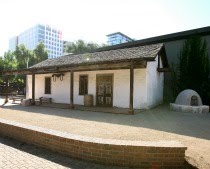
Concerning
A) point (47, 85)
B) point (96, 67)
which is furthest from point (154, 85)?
point (47, 85)

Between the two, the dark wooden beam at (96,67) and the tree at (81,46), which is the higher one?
the tree at (81,46)

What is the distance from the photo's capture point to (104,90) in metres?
14.1

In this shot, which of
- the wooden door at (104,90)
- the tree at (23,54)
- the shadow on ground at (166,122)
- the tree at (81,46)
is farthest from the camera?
the tree at (81,46)

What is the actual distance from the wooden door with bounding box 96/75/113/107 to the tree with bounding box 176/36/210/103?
5.18 metres

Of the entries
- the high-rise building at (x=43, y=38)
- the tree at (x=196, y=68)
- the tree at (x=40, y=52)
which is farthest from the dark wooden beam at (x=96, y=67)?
the high-rise building at (x=43, y=38)

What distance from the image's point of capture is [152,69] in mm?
13016

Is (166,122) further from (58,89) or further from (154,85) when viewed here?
(58,89)

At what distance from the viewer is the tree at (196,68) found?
1391cm

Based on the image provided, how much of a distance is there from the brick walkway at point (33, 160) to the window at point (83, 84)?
33.6 feet

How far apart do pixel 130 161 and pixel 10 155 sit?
2.60 metres

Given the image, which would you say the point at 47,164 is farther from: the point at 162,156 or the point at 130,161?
the point at 162,156

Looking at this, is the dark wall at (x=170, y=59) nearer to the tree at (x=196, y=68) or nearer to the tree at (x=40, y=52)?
the tree at (x=196, y=68)

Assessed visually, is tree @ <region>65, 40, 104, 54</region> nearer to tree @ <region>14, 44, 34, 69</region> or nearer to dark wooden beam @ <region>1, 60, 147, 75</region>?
tree @ <region>14, 44, 34, 69</region>

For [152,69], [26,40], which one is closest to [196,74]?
[152,69]
